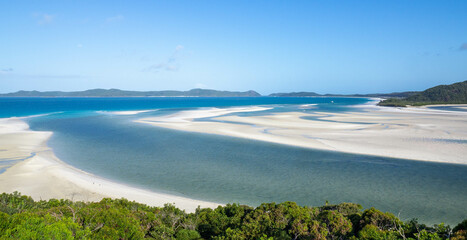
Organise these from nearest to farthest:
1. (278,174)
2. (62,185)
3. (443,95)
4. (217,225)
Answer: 1. (217,225)
2. (62,185)
3. (278,174)
4. (443,95)

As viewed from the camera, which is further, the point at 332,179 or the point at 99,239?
the point at 332,179

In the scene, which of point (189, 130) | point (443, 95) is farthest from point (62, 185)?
point (443, 95)

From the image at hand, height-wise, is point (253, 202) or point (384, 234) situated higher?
point (384, 234)

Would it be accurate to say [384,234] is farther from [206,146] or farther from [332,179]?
[206,146]

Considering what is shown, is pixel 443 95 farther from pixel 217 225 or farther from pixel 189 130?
pixel 217 225

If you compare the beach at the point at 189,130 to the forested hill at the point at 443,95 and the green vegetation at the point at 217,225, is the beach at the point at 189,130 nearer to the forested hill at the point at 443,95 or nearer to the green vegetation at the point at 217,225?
the green vegetation at the point at 217,225

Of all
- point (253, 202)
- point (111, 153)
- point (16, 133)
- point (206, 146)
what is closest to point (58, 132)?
point (16, 133)

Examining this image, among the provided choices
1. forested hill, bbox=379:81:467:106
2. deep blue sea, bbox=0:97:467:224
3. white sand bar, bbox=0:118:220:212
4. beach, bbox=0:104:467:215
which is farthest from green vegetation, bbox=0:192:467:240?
forested hill, bbox=379:81:467:106

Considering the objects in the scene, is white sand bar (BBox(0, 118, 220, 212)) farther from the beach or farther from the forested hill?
the forested hill
